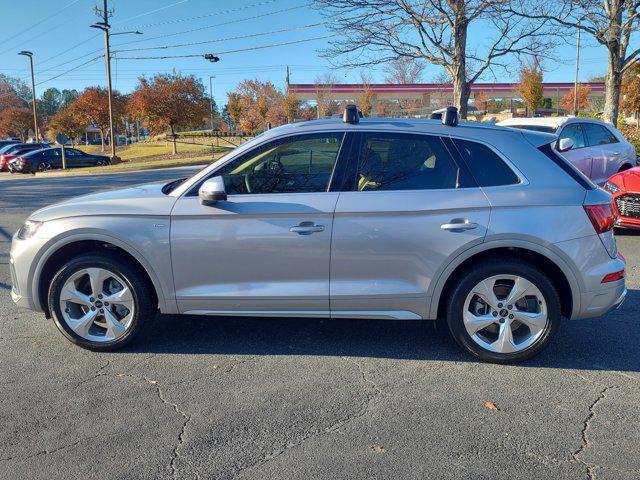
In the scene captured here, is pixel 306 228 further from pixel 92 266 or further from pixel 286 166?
pixel 92 266

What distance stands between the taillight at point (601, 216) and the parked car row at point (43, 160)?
1305 inches

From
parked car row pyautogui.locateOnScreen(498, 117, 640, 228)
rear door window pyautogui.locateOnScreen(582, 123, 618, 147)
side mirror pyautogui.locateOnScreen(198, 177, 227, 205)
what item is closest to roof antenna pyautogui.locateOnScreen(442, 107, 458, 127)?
side mirror pyautogui.locateOnScreen(198, 177, 227, 205)

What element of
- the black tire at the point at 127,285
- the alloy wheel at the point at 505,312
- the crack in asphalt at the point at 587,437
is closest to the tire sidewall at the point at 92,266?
the black tire at the point at 127,285

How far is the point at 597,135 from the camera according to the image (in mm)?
10461

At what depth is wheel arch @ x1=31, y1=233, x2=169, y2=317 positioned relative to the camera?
420 cm

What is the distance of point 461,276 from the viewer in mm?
4109

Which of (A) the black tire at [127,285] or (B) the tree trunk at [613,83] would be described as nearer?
(A) the black tire at [127,285]

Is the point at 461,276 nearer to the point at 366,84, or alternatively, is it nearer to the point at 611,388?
the point at 611,388

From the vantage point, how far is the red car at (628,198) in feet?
27.1

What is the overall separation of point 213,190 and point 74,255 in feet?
4.59

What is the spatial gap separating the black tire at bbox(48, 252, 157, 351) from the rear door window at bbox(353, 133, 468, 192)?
1.81 meters

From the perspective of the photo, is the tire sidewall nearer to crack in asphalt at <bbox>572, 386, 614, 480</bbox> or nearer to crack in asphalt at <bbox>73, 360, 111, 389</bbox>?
crack in asphalt at <bbox>73, 360, 111, 389</bbox>

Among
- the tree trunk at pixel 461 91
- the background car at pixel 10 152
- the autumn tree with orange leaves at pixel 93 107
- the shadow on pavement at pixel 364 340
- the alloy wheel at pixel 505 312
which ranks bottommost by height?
the shadow on pavement at pixel 364 340

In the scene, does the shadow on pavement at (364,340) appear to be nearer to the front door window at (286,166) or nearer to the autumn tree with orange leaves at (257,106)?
the front door window at (286,166)
